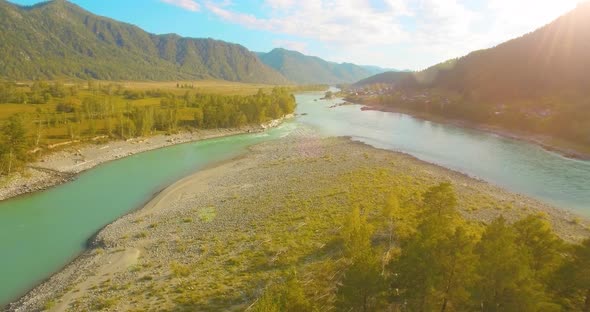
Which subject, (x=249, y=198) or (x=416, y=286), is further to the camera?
(x=249, y=198)

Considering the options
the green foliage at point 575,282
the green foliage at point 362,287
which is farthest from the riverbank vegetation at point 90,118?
the green foliage at point 575,282

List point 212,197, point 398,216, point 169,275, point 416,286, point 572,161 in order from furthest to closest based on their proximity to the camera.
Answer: point 572,161
point 212,197
point 398,216
point 169,275
point 416,286

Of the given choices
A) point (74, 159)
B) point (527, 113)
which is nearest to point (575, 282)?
point (74, 159)

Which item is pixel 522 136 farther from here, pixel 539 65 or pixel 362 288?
pixel 362 288

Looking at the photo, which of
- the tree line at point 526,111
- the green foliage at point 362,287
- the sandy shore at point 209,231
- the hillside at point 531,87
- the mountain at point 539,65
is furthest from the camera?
the mountain at point 539,65

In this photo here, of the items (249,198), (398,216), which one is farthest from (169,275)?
(398,216)

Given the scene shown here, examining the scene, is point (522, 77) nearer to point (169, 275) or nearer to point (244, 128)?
point (244, 128)

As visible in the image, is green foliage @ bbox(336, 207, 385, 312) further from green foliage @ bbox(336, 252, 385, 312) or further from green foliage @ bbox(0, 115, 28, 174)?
green foliage @ bbox(0, 115, 28, 174)

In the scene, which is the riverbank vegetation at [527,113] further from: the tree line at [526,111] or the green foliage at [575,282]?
the green foliage at [575,282]
